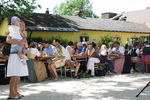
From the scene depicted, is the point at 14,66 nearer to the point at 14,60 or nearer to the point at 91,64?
the point at 14,60

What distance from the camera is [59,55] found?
9188 mm

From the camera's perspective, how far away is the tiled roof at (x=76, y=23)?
25.2 m

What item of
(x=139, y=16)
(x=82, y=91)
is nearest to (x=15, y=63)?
(x=82, y=91)

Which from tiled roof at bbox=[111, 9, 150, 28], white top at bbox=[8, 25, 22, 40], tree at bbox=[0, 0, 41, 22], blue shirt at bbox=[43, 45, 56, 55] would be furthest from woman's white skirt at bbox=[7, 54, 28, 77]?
tiled roof at bbox=[111, 9, 150, 28]

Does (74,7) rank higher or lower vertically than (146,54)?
higher

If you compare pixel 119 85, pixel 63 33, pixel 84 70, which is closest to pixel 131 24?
pixel 63 33

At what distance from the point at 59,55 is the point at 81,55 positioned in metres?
1.19

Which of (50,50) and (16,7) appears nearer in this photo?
(50,50)

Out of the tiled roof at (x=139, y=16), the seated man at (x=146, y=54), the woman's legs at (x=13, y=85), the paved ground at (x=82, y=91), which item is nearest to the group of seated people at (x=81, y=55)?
the seated man at (x=146, y=54)

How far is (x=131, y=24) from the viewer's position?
35000mm

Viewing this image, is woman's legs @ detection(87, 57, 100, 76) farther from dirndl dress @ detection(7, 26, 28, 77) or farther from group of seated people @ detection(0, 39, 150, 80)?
dirndl dress @ detection(7, 26, 28, 77)

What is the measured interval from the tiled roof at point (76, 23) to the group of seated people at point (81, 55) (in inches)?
546

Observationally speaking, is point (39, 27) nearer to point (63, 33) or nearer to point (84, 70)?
point (63, 33)

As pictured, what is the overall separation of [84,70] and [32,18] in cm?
1643
